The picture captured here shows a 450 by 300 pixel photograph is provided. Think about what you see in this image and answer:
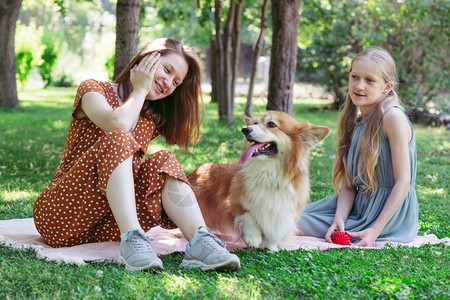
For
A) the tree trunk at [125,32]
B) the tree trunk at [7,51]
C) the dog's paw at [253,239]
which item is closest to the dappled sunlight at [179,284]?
the dog's paw at [253,239]

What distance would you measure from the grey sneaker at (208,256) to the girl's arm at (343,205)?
1.19m

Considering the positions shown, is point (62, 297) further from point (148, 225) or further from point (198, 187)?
point (198, 187)

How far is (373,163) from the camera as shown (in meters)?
3.48

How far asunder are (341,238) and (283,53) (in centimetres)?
334

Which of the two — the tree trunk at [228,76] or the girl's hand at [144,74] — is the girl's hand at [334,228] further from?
the tree trunk at [228,76]

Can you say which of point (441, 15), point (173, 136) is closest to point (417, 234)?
point (173, 136)

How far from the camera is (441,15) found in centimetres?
1180

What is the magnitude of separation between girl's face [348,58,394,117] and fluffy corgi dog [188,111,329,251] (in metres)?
0.51

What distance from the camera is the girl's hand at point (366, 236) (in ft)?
11.1

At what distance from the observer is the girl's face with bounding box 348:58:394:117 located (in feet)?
11.4

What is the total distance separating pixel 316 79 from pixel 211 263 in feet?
42.1

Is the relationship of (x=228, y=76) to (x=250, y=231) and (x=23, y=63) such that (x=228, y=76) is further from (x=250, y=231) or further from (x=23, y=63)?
(x=23, y=63)

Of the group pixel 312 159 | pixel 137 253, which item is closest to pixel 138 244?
pixel 137 253

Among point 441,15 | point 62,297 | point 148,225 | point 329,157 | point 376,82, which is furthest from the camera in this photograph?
point 441,15
